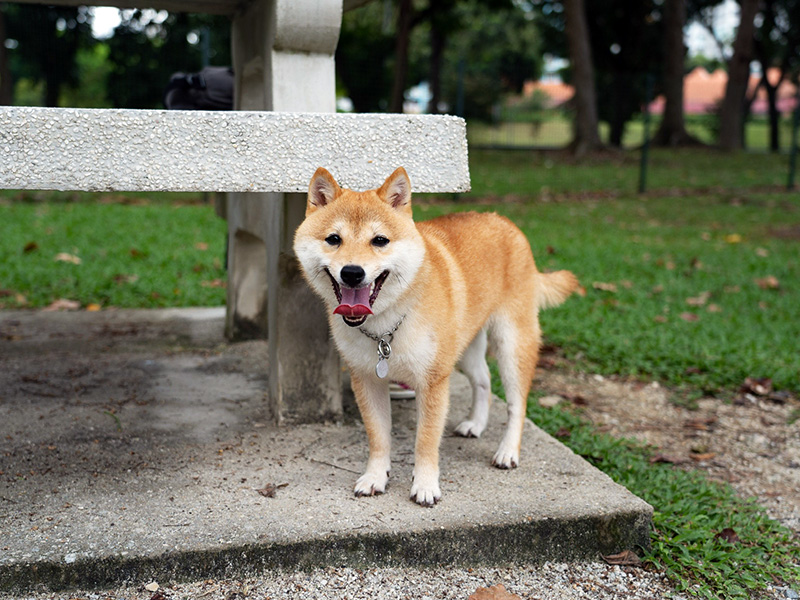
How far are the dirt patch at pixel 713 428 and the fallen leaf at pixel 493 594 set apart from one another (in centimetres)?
141

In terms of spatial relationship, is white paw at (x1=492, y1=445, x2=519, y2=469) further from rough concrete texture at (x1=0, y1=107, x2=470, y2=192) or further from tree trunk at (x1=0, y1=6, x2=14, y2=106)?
tree trunk at (x1=0, y1=6, x2=14, y2=106)

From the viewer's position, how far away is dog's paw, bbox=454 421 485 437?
Answer: 3.40m

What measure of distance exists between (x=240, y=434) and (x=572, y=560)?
143 centimetres

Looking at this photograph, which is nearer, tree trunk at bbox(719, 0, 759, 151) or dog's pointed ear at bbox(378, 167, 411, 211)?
dog's pointed ear at bbox(378, 167, 411, 211)

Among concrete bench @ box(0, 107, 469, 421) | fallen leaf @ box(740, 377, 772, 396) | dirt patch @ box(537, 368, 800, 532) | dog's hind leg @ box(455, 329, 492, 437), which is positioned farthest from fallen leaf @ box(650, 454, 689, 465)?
concrete bench @ box(0, 107, 469, 421)

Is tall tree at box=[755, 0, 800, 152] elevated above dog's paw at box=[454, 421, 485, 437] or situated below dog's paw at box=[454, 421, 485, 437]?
above

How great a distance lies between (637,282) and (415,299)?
475cm

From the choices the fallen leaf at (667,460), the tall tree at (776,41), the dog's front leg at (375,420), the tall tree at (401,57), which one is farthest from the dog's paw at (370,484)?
the tall tree at (776,41)

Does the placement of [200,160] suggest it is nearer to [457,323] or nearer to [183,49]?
[457,323]

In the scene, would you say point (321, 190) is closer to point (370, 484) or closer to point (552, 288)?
point (370, 484)

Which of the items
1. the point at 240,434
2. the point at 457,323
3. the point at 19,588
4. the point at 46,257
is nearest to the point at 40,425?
the point at 240,434

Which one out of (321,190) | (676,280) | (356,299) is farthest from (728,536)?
(676,280)

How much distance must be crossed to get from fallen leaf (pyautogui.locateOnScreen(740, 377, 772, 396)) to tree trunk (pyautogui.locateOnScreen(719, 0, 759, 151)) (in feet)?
56.2

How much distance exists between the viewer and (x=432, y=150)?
2654 mm
